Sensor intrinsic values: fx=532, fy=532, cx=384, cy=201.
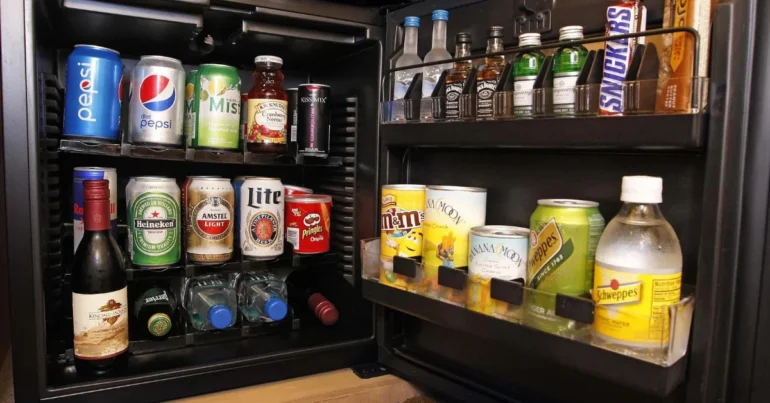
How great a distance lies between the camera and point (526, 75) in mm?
766

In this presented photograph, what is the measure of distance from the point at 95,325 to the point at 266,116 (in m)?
0.49

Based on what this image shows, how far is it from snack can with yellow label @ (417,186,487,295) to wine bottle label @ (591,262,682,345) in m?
0.24

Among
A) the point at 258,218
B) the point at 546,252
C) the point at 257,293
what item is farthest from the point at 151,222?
the point at 546,252

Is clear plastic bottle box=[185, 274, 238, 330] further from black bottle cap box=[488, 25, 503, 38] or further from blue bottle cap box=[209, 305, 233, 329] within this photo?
black bottle cap box=[488, 25, 503, 38]

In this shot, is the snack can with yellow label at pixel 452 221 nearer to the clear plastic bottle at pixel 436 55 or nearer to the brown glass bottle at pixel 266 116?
the clear plastic bottle at pixel 436 55

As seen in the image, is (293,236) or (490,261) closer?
(490,261)

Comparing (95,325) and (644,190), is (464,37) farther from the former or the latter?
(95,325)

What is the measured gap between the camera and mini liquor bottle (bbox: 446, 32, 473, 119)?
34.3 inches

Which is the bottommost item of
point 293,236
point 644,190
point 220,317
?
point 220,317

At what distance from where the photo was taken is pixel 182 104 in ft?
3.45

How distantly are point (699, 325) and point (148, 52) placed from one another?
1188 millimetres

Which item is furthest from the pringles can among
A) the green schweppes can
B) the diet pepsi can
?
the diet pepsi can

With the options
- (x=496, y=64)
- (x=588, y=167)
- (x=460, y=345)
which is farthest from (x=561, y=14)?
(x=460, y=345)

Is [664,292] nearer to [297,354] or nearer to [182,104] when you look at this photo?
[297,354]
